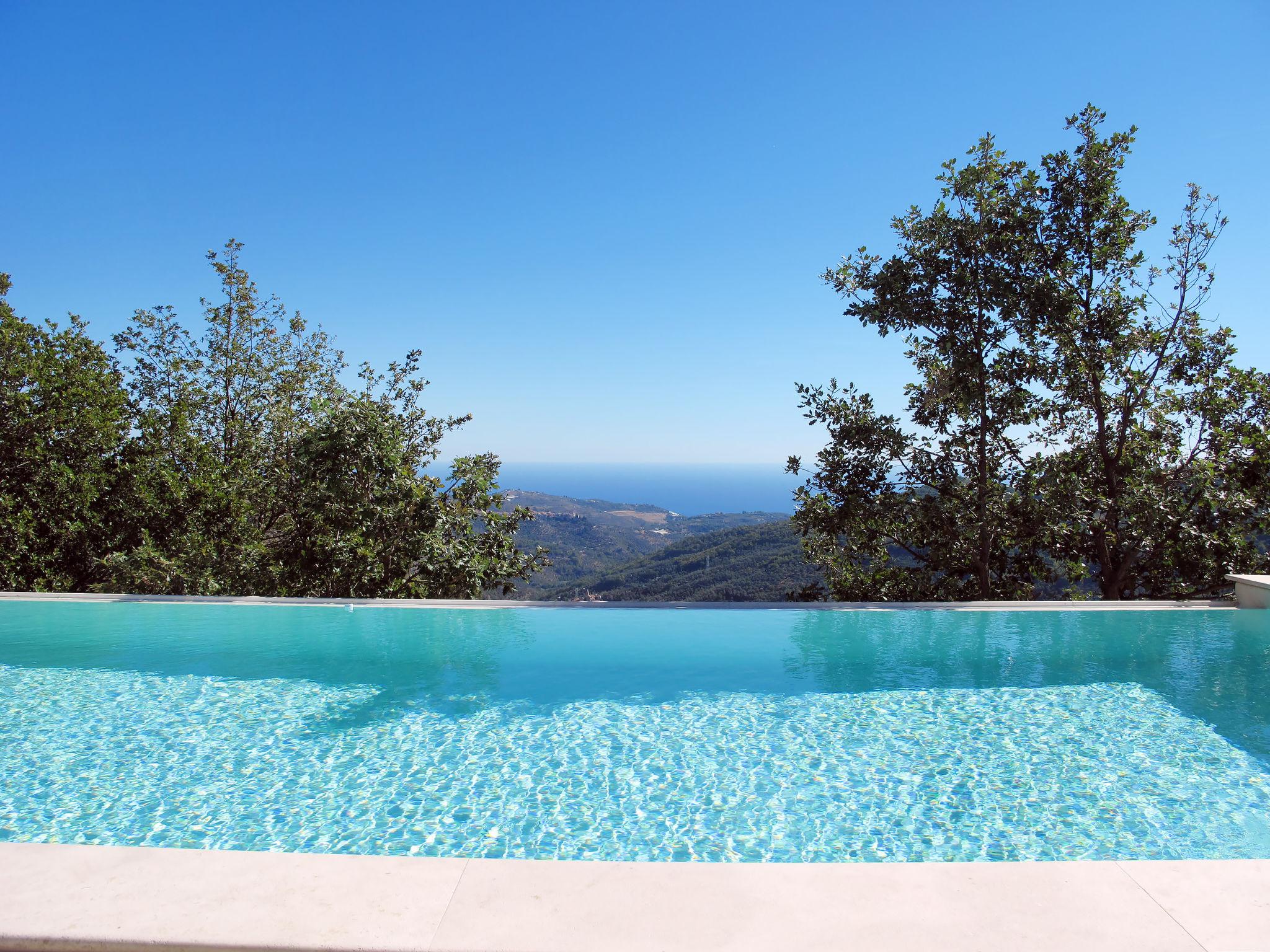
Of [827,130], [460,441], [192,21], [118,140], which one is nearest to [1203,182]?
[827,130]

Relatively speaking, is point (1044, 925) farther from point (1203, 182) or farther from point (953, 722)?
point (1203, 182)

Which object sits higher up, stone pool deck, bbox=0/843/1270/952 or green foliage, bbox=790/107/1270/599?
green foliage, bbox=790/107/1270/599

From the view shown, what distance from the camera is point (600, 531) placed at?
81.6 m

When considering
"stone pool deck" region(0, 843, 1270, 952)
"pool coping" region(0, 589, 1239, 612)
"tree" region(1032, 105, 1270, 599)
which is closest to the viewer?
"stone pool deck" region(0, 843, 1270, 952)

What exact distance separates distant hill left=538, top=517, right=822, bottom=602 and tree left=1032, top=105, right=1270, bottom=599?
755 inches

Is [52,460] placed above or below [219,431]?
below

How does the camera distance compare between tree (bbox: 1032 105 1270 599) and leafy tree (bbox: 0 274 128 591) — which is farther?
leafy tree (bbox: 0 274 128 591)

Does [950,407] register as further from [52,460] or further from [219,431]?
[219,431]

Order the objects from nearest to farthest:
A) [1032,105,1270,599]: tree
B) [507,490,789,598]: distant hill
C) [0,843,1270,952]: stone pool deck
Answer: [0,843,1270,952]: stone pool deck → [1032,105,1270,599]: tree → [507,490,789,598]: distant hill

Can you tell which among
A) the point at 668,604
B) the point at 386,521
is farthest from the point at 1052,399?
the point at 386,521

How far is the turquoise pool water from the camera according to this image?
2682 mm

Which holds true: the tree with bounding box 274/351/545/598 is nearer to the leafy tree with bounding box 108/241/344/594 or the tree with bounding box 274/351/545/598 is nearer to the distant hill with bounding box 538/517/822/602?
the leafy tree with bounding box 108/241/344/594

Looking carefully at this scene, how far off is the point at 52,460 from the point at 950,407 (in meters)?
9.45

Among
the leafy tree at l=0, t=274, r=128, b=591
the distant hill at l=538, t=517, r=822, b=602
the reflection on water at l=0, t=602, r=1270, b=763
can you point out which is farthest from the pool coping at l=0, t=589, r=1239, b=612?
the distant hill at l=538, t=517, r=822, b=602
